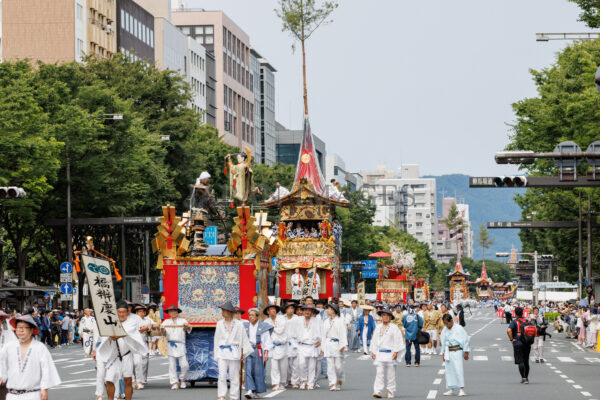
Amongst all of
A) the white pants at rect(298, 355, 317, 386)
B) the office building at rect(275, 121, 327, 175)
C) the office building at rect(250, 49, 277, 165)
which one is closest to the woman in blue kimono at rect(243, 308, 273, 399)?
the white pants at rect(298, 355, 317, 386)

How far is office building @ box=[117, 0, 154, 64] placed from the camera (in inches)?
3497

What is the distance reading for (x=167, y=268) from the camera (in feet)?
86.4

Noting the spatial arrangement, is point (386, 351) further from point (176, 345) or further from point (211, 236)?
point (211, 236)

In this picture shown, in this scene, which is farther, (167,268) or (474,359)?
(474,359)

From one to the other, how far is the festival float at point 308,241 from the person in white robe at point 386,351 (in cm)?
2505

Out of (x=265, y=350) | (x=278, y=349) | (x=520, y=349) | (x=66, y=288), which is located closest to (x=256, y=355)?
(x=265, y=350)

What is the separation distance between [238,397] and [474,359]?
17745 millimetres

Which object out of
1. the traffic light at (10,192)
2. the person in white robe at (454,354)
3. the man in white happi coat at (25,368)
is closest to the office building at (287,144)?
the traffic light at (10,192)

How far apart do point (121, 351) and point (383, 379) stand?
18.3 feet

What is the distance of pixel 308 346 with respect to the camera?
24781 millimetres

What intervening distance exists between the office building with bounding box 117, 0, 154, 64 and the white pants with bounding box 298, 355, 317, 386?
6395 cm

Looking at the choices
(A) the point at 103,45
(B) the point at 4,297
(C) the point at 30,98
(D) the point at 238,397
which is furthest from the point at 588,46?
(A) the point at 103,45

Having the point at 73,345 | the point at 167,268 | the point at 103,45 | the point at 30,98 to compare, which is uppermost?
the point at 103,45

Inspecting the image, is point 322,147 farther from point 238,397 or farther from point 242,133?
point 238,397
